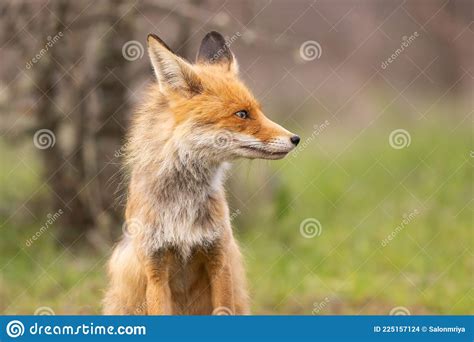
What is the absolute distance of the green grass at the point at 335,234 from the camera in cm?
888

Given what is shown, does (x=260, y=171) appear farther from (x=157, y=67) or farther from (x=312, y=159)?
(x=157, y=67)

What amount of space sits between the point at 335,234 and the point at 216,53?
→ 172 inches

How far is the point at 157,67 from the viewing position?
5.89m

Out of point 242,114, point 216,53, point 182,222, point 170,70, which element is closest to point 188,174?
point 182,222

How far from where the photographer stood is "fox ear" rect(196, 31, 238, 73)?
6281 millimetres

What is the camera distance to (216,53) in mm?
6359

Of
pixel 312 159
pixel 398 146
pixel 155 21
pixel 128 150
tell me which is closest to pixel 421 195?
pixel 398 146

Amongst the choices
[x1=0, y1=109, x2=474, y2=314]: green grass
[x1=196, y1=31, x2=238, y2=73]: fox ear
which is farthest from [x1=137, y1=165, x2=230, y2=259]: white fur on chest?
[x1=0, y1=109, x2=474, y2=314]: green grass

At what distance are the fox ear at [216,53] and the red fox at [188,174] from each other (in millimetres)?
16

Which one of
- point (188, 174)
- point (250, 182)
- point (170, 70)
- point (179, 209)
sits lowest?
point (179, 209)

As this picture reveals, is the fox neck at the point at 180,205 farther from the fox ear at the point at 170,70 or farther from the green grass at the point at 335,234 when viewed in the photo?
the green grass at the point at 335,234

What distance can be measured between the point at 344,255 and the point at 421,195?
153cm

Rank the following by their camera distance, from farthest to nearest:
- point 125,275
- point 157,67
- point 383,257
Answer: point 383,257 < point 125,275 < point 157,67

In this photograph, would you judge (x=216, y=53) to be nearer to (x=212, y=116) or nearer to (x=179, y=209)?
(x=212, y=116)
